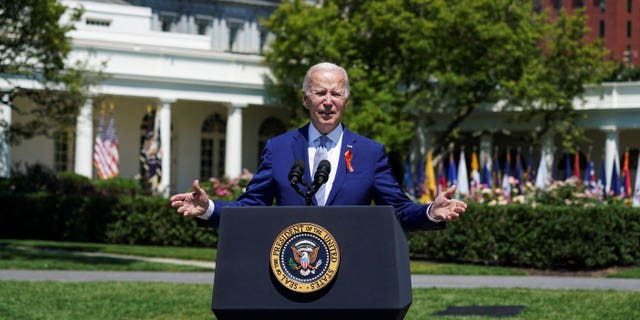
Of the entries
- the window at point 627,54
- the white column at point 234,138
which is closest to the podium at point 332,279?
the white column at point 234,138

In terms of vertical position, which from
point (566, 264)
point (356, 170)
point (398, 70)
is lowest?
point (566, 264)

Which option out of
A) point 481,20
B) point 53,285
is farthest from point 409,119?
point 53,285

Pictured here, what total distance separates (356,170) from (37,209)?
83.5 ft

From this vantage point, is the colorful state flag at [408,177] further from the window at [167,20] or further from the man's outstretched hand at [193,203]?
the window at [167,20]

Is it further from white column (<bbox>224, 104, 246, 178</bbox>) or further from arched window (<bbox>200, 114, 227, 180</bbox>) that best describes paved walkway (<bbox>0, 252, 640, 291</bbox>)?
arched window (<bbox>200, 114, 227, 180</bbox>)

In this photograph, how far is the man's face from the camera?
5996 mm

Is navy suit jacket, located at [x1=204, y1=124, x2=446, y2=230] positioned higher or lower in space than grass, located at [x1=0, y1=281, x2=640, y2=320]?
higher

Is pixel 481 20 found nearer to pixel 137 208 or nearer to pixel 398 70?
pixel 398 70

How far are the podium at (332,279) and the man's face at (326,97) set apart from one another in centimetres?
97

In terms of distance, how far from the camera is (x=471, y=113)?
55.8 metres

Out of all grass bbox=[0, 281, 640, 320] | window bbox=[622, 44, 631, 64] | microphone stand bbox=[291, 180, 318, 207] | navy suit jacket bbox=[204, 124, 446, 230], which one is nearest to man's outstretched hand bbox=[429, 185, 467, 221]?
navy suit jacket bbox=[204, 124, 446, 230]

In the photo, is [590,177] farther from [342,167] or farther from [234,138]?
[342,167]

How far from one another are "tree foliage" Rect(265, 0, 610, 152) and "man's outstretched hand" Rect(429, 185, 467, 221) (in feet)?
130

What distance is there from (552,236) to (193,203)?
16212 millimetres
